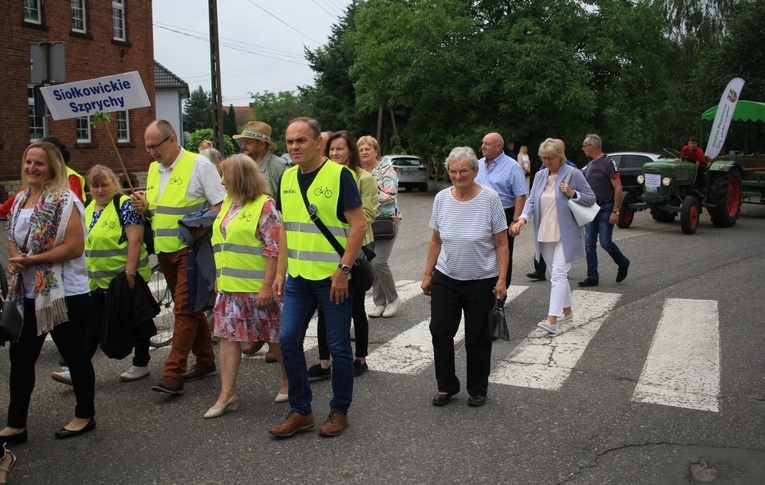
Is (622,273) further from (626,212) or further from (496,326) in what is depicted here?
(626,212)

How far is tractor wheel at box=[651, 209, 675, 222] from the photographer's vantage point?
17000 mm

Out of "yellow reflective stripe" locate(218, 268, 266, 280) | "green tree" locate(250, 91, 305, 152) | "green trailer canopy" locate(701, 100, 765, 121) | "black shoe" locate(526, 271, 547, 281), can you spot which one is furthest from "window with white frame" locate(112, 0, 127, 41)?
"green tree" locate(250, 91, 305, 152)

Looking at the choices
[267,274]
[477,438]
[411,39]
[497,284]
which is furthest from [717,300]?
[411,39]

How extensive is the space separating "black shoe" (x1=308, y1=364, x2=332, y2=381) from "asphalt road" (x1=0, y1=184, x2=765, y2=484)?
84 millimetres

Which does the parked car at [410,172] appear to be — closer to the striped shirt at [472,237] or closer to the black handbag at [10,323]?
the striped shirt at [472,237]

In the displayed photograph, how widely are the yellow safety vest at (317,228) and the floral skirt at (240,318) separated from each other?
51cm

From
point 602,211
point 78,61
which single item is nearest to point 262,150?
point 602,211

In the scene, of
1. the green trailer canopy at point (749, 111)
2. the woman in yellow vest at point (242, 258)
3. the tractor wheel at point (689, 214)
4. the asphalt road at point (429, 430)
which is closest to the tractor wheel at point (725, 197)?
the tractor wheel at point (689, 214)

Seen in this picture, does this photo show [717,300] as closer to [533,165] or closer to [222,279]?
[222,279]

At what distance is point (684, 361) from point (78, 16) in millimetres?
24061

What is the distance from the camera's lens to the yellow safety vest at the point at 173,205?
18.6 ft

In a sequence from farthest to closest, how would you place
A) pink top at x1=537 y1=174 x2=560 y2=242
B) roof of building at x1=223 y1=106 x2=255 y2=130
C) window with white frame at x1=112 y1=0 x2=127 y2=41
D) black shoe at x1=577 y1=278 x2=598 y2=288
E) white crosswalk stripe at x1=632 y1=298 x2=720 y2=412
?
roof of building at x1=223 y1=106 x2=255 y2=130 → window with white frame at x1=112 y1=0 x2=127 y2=41 → black shoe at x1=577 y1=278 x2=598 y2=288 → pink top at x1=537 y1=174 x2=560 y2=242 → white crosswalk stripe at x1=632 y1=298 x2=720 y2=412

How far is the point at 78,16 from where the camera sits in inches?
1013

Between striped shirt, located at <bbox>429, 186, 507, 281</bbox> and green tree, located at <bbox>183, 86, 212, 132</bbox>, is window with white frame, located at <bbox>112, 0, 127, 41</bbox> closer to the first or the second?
striped shirt, located at <bbox>429, 186, 507, 281</bbox>
